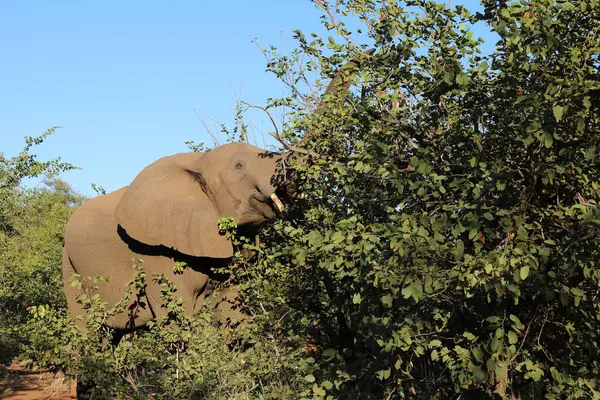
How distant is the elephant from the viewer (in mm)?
7562

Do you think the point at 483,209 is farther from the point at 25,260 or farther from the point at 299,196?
the point at 25,260

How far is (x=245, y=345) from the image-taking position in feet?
25.2

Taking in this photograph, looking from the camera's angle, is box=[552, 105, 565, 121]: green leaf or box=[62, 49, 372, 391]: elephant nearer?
box=[552, 105, 565, 121]: green leaf

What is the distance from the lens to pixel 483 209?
3.76 m

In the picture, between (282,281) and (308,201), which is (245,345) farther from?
(308,201)

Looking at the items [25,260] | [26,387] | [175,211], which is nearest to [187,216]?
[175,211]

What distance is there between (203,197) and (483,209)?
4.69m

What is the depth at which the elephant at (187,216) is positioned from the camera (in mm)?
7562

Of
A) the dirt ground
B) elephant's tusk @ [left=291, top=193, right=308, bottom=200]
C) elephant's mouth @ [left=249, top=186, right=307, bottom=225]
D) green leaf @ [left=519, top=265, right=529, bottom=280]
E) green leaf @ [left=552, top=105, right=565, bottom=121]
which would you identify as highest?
elephant's mouth @ [left=249, top=186, right=307, bottom=225]

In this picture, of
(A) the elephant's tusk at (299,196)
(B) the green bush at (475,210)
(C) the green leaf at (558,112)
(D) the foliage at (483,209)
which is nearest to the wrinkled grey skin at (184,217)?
(A) the elephant's tusk at (299,196)

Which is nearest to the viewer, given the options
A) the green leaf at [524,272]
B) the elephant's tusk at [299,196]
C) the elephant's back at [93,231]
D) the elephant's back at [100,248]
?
the green leaf at [524,272]

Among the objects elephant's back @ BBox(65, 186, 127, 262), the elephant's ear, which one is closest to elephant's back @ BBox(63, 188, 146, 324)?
elephant's back @ BBox(65, 186, 127, 262)

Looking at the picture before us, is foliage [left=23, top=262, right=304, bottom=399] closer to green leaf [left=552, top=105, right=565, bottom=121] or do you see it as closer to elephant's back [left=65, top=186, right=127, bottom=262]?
elephant's back [left=65, top=186, right=127, bottom=262]

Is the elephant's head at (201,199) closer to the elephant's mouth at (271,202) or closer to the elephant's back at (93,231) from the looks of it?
the elephant's mouth at (271,202)
